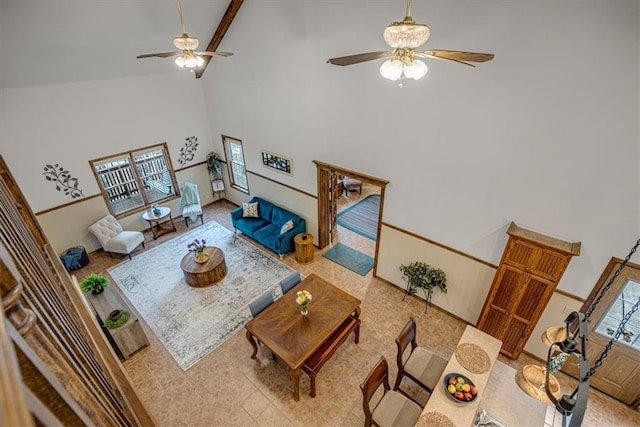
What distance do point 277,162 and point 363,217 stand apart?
115 inches

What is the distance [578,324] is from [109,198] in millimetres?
8562

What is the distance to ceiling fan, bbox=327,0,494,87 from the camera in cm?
220

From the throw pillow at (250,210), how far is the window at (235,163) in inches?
34.9

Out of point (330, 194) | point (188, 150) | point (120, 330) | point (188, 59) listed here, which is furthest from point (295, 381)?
point (188, 150)

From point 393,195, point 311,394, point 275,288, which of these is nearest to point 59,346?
point 311,394

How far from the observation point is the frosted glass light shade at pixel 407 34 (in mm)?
2193

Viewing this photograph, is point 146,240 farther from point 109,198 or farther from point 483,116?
point 483,116

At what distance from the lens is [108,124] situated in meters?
6.86

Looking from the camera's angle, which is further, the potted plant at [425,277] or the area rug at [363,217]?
the area rug at [363,217]

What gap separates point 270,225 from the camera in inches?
300

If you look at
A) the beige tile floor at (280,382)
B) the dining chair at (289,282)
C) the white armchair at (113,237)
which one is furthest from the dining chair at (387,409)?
the white armchair at (113,237)

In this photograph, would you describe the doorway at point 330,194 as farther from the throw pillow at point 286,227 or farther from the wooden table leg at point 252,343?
the wooden table leg at point 252,343

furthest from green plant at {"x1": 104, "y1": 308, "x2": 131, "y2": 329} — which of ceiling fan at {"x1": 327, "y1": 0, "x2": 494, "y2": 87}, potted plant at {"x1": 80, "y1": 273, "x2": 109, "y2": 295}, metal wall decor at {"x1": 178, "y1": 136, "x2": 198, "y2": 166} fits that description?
ceiling fan at {"x1": 327, "y1": 0, "x2": 494, "y2": 87}

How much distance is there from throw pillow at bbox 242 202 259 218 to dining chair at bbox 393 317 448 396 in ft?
16.2
